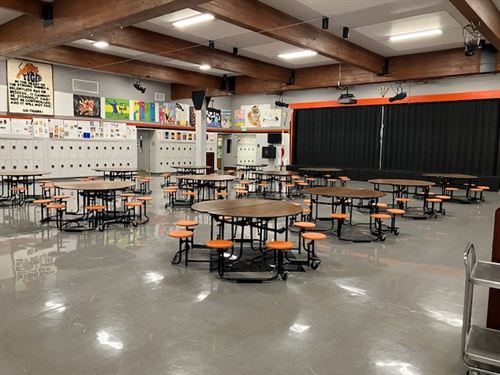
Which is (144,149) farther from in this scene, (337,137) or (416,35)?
(416,35)

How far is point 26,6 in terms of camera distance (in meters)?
6.35

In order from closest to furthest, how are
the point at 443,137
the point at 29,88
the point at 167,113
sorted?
the point at 29,88 → the point at 443,137 → the point at 167,113

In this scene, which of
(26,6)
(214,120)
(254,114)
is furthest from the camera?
(214,120)

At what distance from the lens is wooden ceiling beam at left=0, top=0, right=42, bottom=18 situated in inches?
235

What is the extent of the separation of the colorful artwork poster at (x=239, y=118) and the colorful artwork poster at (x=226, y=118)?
29 centimetres

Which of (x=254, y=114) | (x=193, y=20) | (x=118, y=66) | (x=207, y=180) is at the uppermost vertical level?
(x=193, y=20)

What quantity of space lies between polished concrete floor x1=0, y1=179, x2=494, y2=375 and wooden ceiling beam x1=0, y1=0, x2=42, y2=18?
12.1 feet

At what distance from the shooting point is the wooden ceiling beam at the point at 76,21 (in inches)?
203

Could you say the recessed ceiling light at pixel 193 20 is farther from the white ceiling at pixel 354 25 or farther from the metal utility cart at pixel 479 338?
the metal utility cart at pixel 479 338

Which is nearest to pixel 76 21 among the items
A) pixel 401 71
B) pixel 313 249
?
pixel 313 249

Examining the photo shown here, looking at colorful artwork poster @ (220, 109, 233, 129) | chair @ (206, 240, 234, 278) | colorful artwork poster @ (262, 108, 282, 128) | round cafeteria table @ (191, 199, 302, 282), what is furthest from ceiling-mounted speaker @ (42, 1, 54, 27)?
colorful artwork poster @ (220, 109, 233, 129)

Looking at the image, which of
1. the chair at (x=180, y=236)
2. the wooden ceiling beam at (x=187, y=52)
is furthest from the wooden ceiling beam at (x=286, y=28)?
the chair at (x=180, y=236)

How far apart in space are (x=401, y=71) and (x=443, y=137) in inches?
168

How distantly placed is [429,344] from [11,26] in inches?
355
